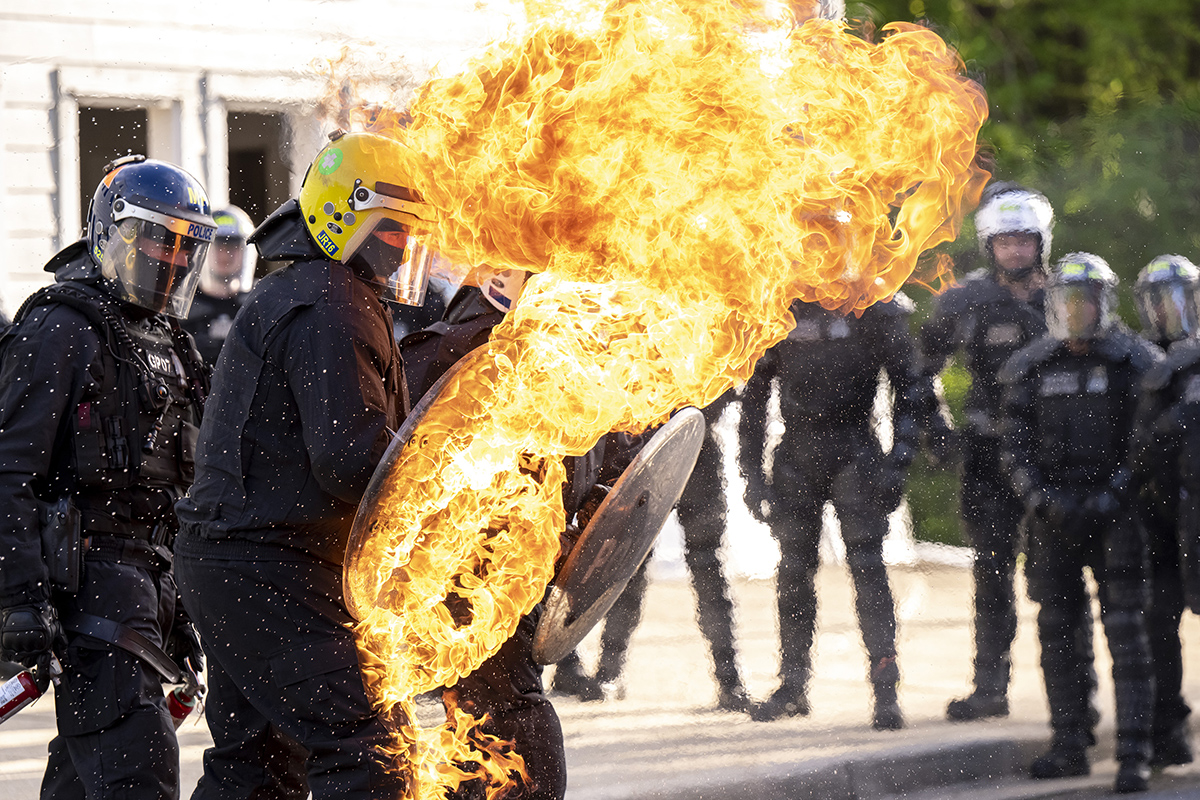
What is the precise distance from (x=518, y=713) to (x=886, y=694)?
2.38 m

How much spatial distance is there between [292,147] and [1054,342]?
3.61m

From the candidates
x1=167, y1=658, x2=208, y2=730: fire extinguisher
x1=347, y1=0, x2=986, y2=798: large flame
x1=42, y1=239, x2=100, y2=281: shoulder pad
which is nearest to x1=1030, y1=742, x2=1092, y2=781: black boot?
x1=347, y1=0, x2=986, y2=798: large flame

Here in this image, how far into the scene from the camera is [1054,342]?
5.34 metres

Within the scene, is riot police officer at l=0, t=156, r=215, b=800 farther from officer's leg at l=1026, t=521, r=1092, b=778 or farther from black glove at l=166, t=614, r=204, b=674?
officer's leg at l=1026, t=521, r=1092, b=778

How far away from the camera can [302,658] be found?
298cm

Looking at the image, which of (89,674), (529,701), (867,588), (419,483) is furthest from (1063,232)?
(89,674)

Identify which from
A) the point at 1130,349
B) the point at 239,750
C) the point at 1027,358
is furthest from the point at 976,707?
the point at 239,750

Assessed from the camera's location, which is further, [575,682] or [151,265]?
[575,682]

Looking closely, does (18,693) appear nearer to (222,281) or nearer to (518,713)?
(518,713)

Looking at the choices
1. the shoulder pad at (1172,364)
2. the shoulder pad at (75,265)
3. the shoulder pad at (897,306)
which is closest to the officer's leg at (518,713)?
the shoulder pad at (75,265)

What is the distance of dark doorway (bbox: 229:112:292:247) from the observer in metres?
6.96

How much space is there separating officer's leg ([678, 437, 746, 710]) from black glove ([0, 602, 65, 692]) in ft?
Answer: 9.72

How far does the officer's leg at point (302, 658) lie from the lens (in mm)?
2949

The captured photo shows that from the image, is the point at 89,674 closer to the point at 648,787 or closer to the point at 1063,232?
the point at 648,787
